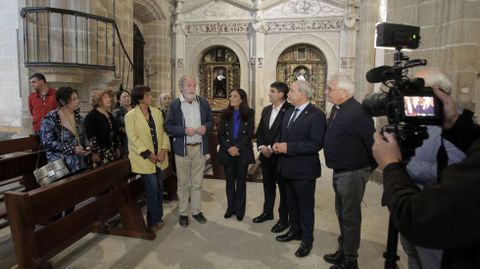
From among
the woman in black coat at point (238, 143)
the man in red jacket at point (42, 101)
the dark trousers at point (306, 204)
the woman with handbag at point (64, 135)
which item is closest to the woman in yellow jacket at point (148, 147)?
the woman with handbag at point (64, 135)

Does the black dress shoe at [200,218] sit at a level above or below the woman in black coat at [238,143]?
below

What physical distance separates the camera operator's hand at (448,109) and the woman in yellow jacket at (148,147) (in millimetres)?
2704

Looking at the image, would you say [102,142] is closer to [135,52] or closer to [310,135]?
[310,135]

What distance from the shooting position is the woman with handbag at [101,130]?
12.5ft

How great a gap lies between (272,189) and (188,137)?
1.13m

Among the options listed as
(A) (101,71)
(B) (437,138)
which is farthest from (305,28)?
(B) (437,138)

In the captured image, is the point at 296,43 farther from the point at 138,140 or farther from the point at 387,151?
the point at 387,151

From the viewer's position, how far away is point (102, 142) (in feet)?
12.8

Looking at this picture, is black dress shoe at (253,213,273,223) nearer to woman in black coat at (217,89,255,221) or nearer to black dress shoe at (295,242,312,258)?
woman in black coat at (217,89,255,221)

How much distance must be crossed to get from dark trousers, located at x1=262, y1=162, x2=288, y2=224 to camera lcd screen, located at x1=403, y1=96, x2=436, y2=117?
239 cm

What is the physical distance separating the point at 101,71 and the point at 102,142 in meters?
2.99

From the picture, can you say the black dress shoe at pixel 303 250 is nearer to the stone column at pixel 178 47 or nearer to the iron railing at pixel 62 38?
the iron railing at pixel 62 38

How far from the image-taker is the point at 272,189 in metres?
3.83

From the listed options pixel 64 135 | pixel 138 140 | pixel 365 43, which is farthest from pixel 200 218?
pixel 365 43
